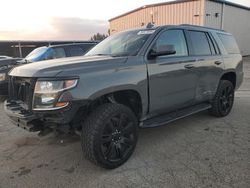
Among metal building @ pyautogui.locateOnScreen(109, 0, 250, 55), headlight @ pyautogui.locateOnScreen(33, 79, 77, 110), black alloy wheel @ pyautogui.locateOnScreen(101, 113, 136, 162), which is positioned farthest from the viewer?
metal building @ pyautogui.locateOnScreen(109, 0, 250, 55)

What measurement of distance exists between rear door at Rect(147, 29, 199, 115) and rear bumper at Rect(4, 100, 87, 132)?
1282 mm

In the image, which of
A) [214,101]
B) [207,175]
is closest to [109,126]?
[207,175]

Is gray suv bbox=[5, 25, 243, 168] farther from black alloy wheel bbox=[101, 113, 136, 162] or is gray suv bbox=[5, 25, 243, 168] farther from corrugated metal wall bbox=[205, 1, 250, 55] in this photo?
corrugated metal wall bbox=[205, 1, 250, 55]

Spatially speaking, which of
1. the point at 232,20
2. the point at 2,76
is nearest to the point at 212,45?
the point at 2,76

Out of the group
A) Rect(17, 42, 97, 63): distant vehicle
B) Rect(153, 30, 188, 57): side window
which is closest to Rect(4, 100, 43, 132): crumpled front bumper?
Rect(153, 30, 188, 57): side window

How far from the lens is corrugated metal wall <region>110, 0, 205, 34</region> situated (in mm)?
20359

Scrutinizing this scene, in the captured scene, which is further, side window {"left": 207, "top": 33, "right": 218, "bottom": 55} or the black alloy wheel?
side window {"left": 207, "top": 33, "right": 218, "bottom": 55}

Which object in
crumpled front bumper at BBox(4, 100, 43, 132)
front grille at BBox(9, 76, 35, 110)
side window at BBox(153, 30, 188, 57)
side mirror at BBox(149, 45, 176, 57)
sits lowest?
crumpled front bumper at BBox(4, 100, 43, 132)

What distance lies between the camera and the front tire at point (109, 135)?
11.0 ft

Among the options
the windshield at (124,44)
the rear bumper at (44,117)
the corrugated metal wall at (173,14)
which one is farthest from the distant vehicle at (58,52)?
the corrugated metal wall at (173,14)

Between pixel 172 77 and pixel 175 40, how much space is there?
700 millimetres

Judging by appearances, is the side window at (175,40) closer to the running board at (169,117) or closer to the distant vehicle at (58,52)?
the running board at (169,117)

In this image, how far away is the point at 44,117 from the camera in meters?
3.19

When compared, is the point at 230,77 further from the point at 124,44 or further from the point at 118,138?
the point at 118,138
